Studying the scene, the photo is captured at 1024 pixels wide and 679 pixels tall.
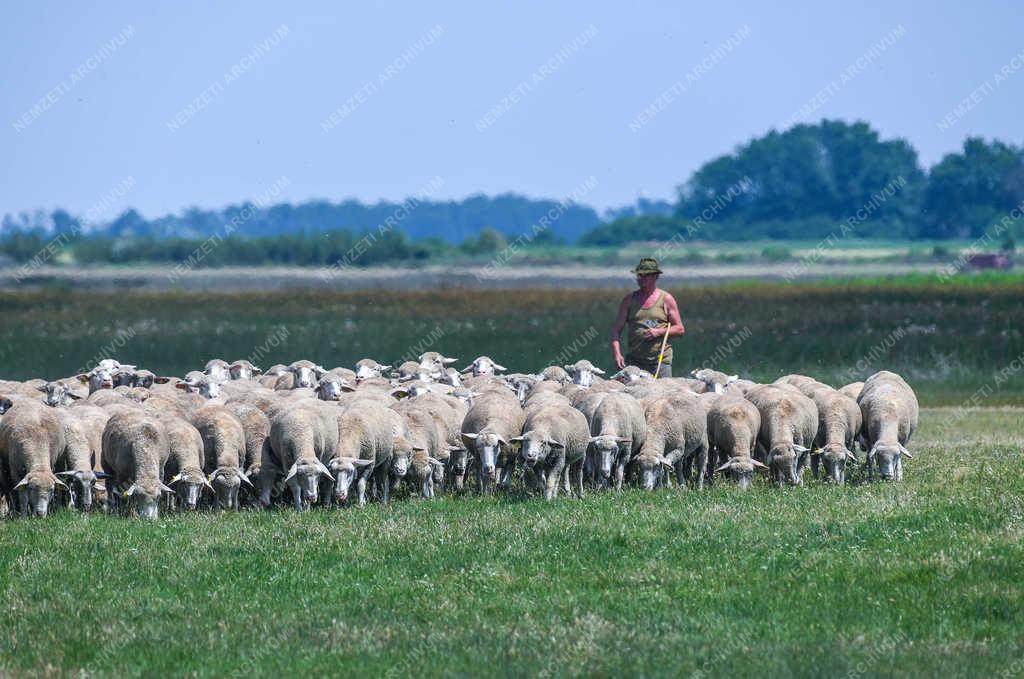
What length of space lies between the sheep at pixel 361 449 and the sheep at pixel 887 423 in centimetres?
566

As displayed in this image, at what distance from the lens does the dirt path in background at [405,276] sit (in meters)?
46.0

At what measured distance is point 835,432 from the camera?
62.5 ft

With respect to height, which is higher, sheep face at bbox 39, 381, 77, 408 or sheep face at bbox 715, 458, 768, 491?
sheep face at bbox 39, 381, 77, 408

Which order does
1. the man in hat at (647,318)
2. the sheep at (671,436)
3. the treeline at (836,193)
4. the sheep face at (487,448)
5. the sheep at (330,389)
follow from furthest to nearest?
the treeline at (836,193) → the man in hat at (647,318) → the sheep at (330,389) → the sheep at (671,436) → the sheep face at (487,448)

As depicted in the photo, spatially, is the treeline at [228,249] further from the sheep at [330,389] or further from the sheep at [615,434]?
the sheep at [615,434]

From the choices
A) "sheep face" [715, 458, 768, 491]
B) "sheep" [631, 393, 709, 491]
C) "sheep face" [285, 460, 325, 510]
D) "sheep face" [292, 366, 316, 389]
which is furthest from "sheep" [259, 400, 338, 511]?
"sheep face" [292, 366, 316, 389]

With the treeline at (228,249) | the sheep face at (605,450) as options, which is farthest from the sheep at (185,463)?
the treeline at (228,249)

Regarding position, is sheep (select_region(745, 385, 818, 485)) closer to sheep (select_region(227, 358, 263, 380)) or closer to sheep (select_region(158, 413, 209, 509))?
sheep (select_region(158, 413, 209, 509))

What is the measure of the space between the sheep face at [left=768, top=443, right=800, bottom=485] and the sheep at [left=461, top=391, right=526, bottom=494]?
2.97 metres

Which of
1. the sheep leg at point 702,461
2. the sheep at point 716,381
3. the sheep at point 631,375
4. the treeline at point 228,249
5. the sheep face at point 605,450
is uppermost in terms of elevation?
the treeline at point 228,249

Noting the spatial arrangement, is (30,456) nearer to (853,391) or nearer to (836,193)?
(853,391)

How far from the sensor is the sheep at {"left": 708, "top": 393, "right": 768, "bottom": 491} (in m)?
18.1

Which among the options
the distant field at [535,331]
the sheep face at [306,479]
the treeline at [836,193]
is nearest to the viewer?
the sheep face at [306,479]

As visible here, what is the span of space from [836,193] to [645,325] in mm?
81655
